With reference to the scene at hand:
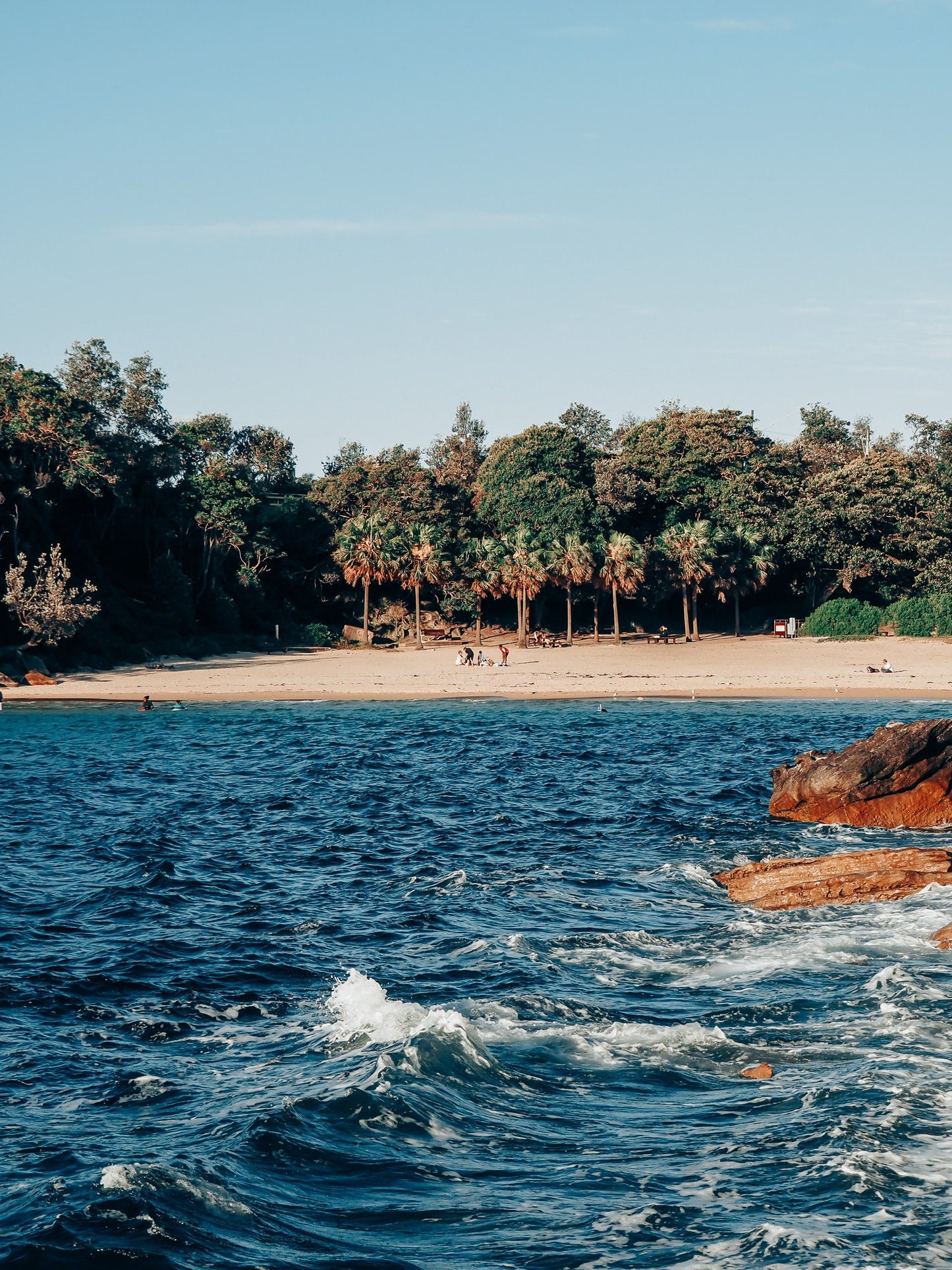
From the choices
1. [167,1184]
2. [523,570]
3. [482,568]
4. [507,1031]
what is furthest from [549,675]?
[167,1184]

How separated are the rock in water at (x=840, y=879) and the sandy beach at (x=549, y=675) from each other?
3267 centimetres

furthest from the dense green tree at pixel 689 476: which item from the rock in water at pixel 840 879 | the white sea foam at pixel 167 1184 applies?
the white sea foam at pixel 167 1184

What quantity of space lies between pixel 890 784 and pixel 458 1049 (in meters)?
17.6

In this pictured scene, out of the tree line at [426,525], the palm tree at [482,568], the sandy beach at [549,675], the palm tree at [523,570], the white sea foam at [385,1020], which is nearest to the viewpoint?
the white sea foam at [385,1020]

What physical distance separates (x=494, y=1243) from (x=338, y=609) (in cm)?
7281

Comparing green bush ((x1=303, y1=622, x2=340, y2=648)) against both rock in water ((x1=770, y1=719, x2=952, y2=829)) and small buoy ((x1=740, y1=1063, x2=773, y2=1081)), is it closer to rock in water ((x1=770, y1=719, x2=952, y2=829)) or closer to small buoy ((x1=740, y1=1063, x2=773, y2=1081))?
rock in water ((x1=770, y1=719, x2=952, y2=829))

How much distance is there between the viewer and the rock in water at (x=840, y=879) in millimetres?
22969

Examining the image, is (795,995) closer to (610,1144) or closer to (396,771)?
(610,1144)

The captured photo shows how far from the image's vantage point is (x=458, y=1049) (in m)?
16.0

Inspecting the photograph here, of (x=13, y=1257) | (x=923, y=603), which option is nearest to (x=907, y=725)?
(x=13, y=1257)

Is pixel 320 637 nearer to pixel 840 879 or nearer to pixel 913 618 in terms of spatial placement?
pixel 913 618

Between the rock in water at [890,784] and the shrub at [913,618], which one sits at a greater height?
the shrub at [913,618]

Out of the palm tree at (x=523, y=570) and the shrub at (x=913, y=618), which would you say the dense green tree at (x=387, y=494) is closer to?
the palm tree at (x=523, y=570)

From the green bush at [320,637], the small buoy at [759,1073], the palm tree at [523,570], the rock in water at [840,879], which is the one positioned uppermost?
the palm tree at [523,570]
